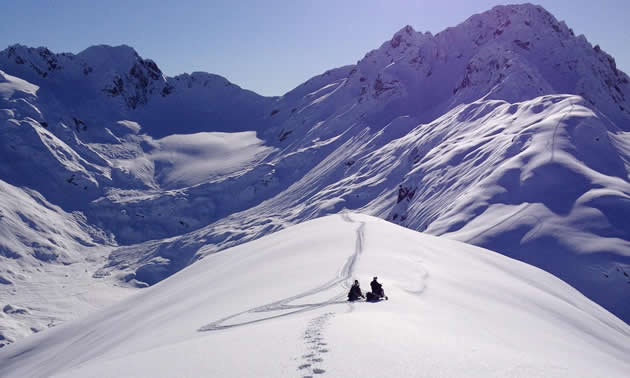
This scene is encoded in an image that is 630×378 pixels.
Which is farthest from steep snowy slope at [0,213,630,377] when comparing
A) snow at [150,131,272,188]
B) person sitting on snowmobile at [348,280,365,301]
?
snow at [150,131,272,188]

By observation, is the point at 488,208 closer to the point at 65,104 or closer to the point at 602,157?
the point at 602,157

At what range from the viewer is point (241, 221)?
9638 cm

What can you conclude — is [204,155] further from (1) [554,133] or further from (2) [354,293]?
(2) [354,293]

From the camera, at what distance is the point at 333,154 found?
365 ft

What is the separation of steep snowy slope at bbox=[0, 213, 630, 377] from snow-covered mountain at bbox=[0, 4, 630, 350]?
17.9m

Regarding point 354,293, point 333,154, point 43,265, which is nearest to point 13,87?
point 43,265

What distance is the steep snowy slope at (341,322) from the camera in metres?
8.20

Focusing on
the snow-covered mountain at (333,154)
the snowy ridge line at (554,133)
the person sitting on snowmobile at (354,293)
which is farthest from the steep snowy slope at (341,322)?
the snowy ridge line at (554,133)

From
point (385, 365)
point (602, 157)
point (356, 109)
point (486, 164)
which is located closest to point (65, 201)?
point (356, 109)

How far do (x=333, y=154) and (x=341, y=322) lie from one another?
101 metres

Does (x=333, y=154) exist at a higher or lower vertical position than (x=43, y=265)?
higher

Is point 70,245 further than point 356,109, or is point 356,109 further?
point 356,109

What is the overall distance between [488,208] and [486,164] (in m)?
12.2

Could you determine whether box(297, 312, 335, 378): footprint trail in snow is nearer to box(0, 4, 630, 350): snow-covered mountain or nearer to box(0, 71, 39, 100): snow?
box(0, 4, 630, 350): snow-covered mountain
